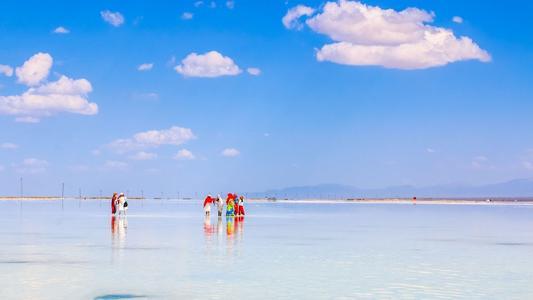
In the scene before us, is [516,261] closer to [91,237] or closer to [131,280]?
[131,280]

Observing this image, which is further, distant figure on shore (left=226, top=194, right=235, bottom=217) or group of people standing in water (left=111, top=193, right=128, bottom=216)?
group of people standing in water (left=111, top=193, right=128, bottom=216)

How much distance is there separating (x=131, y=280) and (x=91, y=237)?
15485 mm

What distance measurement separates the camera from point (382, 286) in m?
17.8

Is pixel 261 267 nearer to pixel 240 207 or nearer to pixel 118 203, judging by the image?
pixel 240 207

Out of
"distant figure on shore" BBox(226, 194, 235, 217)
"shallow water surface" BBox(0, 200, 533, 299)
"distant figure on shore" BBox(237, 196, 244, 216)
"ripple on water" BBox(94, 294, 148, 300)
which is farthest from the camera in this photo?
"distant figure on shore" BBox(237, 196, 244, 216)

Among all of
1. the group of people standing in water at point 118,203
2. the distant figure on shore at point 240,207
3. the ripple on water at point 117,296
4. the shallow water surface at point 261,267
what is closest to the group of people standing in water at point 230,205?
the distant figure on shore at point 240,207

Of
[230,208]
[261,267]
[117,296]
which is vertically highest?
[230,208]

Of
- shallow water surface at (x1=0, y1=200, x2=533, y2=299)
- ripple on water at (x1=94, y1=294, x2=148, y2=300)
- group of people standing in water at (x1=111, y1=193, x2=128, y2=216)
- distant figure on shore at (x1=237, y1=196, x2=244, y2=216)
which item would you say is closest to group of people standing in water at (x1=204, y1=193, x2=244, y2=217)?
distant figure on shore at (x1=237, y1=196, x2=244, y2=216)

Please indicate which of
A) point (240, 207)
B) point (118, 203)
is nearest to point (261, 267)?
point (240, 207)

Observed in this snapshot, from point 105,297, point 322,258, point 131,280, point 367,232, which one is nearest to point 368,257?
point 322,258

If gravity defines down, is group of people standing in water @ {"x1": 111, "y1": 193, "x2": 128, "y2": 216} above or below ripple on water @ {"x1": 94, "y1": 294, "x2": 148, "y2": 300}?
above

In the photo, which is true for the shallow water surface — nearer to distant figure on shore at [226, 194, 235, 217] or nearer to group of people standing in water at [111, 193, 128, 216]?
distant figure on shore at [226, 194, 235, 217]

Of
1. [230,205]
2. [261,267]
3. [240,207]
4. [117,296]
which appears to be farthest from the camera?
[240,207]

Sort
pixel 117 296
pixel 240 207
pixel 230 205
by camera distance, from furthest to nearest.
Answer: pixel 240 207, pixel 230 205, pixel 117 296
